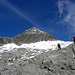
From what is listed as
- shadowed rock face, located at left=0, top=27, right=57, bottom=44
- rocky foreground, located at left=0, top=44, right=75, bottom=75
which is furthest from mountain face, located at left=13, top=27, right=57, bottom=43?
rocky foreground, located at left=0, top=44, right=75, bottom=75

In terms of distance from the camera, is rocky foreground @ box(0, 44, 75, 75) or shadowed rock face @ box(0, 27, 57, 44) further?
shadowed rock face @ box(0, 27, 57, 44)

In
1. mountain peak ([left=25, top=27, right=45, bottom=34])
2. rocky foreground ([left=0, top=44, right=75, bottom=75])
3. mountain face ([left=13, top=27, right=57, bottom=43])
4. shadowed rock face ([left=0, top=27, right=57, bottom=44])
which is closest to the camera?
rocky foreground ([left=0, top=44, right=75, bottom=75])

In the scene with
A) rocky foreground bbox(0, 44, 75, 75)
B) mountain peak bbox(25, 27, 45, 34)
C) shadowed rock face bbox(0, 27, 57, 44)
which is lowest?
rocky foreground bbox(0, 44, 75, 75)

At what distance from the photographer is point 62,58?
96.5 feet

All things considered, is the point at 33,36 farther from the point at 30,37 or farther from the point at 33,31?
the point at 33,31

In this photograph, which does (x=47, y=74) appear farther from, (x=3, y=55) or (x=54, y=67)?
(x=3, y=55)

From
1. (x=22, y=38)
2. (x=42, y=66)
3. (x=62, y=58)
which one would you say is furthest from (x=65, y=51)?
(x=22, y=38)

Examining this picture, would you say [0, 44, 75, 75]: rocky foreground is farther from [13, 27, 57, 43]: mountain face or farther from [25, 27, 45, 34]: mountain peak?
[25, 27, 45, 34]: mountain peak

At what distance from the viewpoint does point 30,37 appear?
81.6m

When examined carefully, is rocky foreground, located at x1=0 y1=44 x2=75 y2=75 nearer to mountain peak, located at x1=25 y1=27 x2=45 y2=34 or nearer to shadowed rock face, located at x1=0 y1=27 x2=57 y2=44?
shadowed rock face, located at x1=0 y1=27 x2=57 y2=44

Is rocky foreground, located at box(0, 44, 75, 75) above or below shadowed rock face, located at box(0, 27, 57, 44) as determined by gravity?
below

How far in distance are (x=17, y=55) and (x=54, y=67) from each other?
76.7 ft

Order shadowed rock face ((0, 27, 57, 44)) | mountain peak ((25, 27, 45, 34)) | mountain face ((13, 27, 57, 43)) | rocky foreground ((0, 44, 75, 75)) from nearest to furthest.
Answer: rocky foreground ((0, 44, 75, 75)) → shadowed rock face ((0, 27, 57, 44)) → mountain face ((13, 27, 57, 43)) → mountain peak ((25, 27, 45, 34))

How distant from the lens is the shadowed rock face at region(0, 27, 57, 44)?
72812mm
